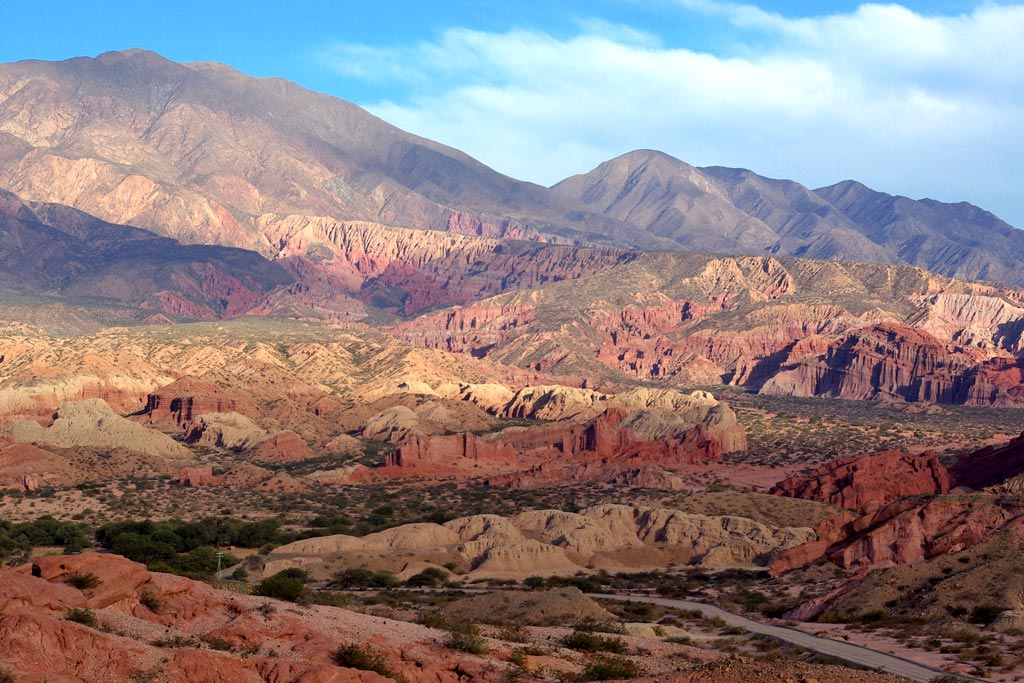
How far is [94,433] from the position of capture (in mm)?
135500

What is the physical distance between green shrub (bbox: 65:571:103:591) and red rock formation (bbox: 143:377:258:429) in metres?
126

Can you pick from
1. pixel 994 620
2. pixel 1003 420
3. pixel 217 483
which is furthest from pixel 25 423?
pixel 1003 420

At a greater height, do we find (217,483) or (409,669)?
(409,669)

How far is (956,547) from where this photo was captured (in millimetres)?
56219

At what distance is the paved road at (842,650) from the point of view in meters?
36.2

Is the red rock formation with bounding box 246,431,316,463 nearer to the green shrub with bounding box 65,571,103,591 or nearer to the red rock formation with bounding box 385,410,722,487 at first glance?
the red rock formation with bounding box 385,410,722,487

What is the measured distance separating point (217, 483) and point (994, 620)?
287 ft

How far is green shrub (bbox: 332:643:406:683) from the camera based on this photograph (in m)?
28.4

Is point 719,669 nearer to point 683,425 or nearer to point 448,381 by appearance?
point 683,425

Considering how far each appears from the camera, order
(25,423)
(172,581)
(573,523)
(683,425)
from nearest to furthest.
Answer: (172,581)
(573,523)
(25,423)
(683,425)

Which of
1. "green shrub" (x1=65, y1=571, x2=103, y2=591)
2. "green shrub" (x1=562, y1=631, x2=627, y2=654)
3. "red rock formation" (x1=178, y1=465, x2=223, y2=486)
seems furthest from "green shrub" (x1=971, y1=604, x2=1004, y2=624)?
"red rock formation" (x1=178, y1=465, x2=223, y2=486)

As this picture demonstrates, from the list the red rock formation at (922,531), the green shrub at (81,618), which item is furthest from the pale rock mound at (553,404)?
the green shrub at (81,618)

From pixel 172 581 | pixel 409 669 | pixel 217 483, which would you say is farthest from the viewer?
pixel 217 483

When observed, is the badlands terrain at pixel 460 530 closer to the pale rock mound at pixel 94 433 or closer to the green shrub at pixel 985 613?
the green shrub at pixel 985 613
